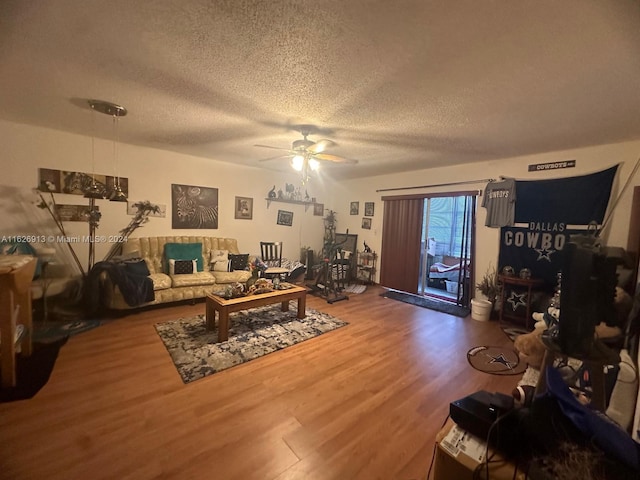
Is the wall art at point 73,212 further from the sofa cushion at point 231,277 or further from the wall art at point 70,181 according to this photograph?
the sofa cushion at point 231,277

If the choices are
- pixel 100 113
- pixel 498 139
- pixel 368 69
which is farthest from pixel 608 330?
pixel 100 113

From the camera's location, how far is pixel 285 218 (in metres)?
5.99

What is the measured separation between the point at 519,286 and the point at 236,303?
3.89 metres

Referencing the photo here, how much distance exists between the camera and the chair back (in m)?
5.40

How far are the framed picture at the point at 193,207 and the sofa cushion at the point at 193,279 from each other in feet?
3.61

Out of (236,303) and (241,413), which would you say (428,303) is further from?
(241,413)

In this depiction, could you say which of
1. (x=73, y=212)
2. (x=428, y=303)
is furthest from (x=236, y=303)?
(x=428, y=303)

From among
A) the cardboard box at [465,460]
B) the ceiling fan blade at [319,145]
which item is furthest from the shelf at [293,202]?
the cardboard box at [465,460]

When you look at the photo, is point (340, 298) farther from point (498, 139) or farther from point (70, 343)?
point (70, 343)

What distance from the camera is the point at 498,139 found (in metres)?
3.03

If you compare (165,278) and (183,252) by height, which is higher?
(183,252)

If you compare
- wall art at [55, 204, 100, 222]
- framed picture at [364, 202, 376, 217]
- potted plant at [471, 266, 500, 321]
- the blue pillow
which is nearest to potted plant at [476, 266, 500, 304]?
potted plant at [471, 266, 500, 321]

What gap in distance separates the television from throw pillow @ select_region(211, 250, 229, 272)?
4.34 meters

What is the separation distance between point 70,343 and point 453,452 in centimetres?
348
